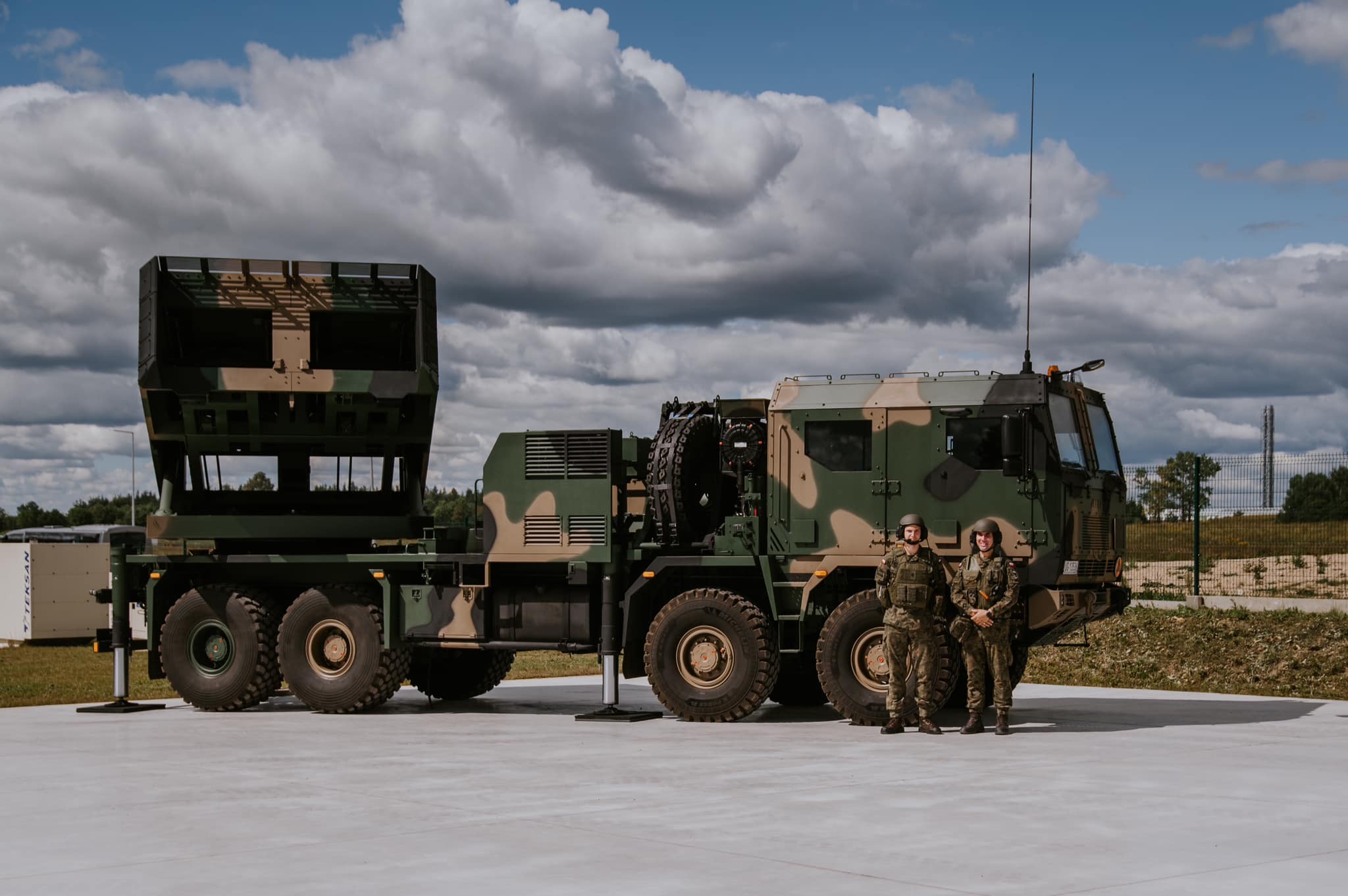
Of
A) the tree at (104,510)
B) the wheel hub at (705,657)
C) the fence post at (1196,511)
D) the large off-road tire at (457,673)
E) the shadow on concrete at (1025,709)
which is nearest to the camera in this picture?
the wheel hub at (705,657)

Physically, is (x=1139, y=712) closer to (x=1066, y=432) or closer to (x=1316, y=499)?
(x=1066, y=432)

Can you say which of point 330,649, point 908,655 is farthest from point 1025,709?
point 330,649

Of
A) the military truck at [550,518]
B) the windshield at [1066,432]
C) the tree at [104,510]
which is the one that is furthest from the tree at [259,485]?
the tree at [104,510]

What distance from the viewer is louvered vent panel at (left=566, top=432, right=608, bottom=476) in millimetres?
15172

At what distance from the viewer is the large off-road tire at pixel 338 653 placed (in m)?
15.8

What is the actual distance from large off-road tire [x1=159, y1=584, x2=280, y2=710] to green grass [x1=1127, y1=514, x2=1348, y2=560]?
1265 centimetres

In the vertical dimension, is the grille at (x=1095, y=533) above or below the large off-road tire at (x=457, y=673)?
above

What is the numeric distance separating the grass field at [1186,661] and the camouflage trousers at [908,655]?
6563mm

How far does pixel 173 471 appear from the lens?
16516 mm

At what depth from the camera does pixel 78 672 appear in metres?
23.6

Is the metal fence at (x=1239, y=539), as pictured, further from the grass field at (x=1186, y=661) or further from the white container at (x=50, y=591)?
the white container at (x=50, y=591)

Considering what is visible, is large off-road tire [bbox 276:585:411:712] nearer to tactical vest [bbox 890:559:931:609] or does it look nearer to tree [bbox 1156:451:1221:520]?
tactical vest [bbox 890:559:931:609]

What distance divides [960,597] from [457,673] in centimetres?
669

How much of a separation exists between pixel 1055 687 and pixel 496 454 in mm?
7883
